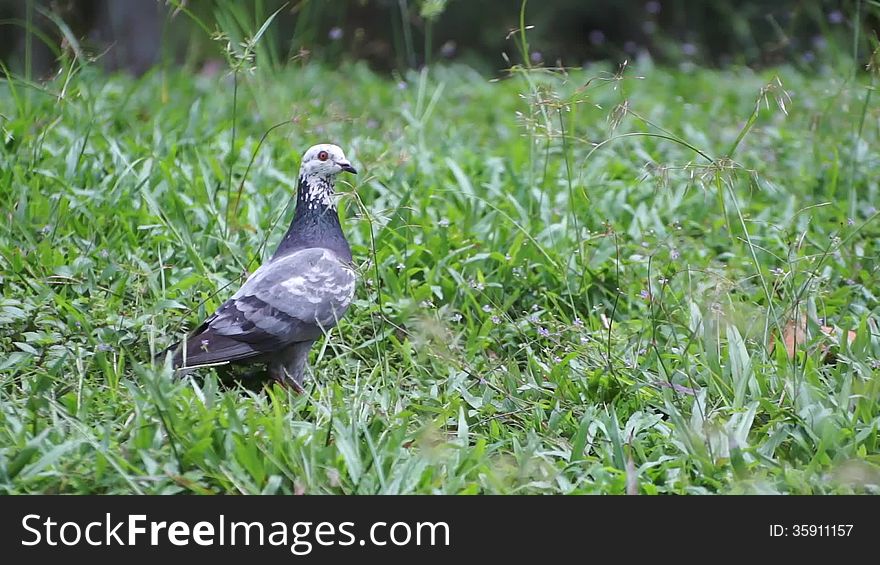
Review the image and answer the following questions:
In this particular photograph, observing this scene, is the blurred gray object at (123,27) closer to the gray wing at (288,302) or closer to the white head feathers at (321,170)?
the white head feathers at (321,170)

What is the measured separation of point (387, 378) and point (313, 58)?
4344mm

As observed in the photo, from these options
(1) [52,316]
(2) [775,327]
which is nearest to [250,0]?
(1) [52,316]

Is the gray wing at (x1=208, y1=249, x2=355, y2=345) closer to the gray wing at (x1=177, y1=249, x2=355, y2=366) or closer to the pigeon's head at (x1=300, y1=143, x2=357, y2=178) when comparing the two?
the gray wing at (x1=177, y1=249, x2=355, y2=366)

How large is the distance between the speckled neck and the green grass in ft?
0.62

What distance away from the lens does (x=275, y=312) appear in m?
3.37

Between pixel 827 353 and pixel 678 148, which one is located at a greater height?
pixel 678 148

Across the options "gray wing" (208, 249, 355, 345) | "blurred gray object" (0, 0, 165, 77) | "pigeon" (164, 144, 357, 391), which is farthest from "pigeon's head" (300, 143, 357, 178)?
"blurred gray object" (0, 0, 165, 77)

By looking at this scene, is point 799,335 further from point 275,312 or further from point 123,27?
point 123,27

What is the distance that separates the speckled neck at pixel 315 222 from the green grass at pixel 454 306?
0.19 metres

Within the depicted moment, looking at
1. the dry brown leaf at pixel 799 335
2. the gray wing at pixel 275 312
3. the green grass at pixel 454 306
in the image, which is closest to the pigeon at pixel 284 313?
the gray wing at pixel 275 312

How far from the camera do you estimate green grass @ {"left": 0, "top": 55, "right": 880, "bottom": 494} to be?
282cm

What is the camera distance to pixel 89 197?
14.1 feet
